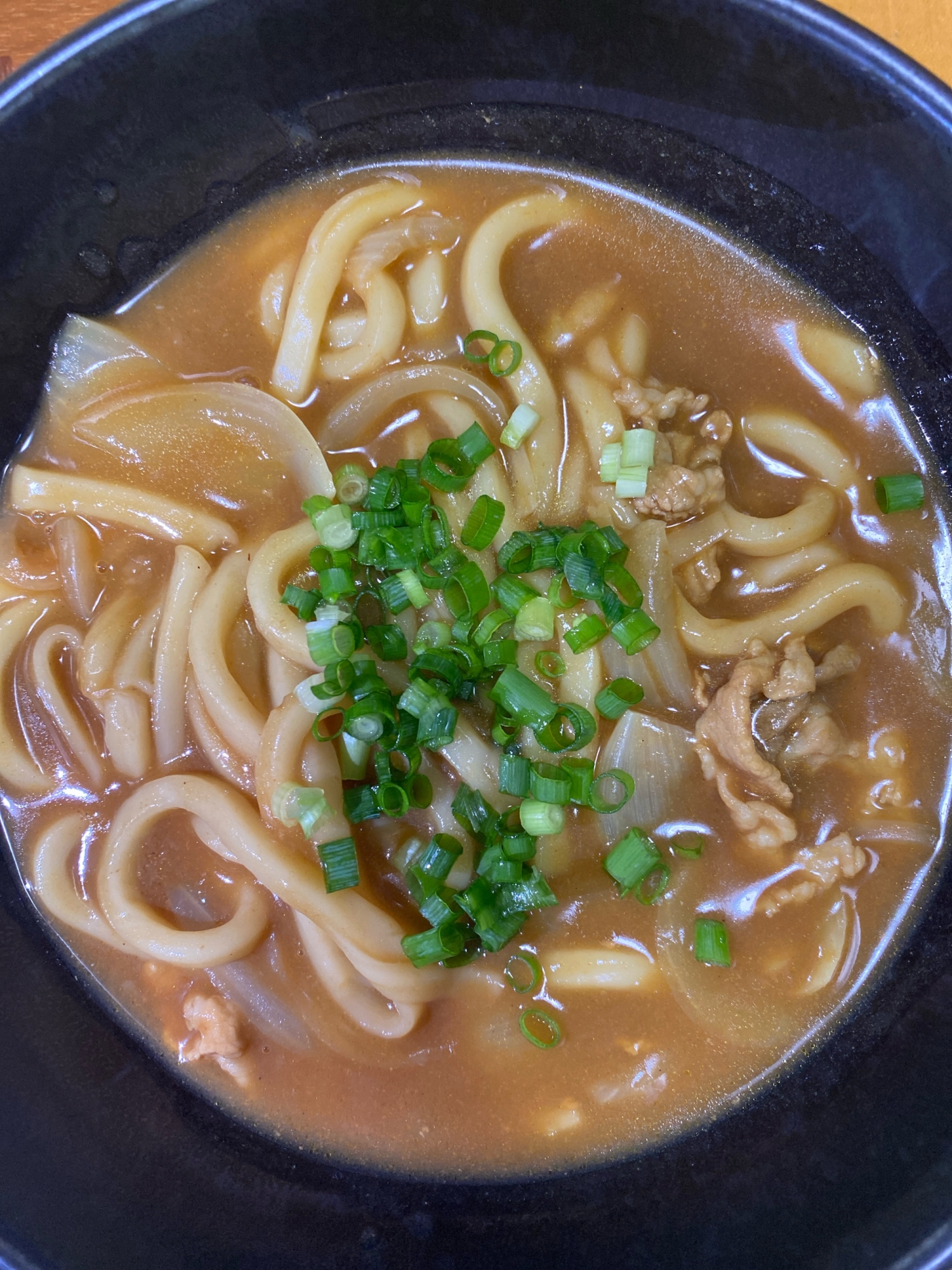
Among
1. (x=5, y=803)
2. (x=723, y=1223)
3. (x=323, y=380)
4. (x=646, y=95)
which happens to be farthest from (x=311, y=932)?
(x=646, y=95)

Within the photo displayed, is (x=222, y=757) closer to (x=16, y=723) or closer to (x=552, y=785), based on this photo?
(x=16, y=723)

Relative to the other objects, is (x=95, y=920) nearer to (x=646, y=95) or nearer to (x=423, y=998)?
(x=423, y=998)

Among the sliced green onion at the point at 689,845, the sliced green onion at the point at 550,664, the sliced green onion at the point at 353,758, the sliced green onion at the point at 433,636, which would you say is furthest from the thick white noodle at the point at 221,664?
the sliced green onion at the point at 689,845

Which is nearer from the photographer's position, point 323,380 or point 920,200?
point 920,200

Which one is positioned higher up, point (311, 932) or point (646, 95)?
point (646, 95)

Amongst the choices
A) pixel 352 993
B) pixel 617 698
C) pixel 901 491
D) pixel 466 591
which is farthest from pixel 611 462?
pixel 352 993

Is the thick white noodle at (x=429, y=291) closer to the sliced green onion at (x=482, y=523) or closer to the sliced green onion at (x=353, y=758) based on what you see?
the sliced green onion at (x=482, y=523)
